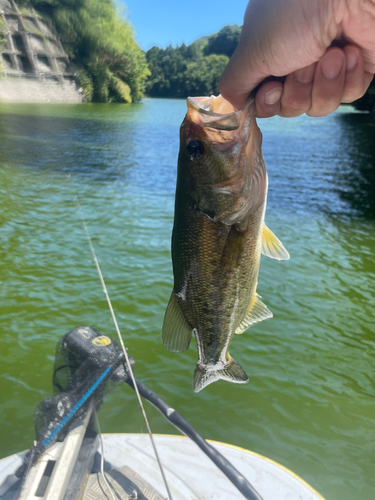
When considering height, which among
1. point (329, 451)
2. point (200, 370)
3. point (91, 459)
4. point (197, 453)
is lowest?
point (329, 451)

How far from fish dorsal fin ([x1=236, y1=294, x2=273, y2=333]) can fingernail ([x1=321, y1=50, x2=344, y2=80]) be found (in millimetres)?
1029

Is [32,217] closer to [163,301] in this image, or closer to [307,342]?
[163,301]

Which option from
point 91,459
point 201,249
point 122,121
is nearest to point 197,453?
point 91,459

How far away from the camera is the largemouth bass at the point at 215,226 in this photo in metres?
1.59

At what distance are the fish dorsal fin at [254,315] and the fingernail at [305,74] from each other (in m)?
1.00

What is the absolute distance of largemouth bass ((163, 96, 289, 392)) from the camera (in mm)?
1591

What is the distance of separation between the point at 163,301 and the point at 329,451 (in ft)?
13.0

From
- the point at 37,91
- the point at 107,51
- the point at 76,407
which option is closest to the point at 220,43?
the point at 107,51

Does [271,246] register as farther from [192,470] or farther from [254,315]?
[192,470]

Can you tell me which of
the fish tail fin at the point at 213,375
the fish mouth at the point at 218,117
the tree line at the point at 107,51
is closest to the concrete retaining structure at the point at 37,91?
the tree line at the point at 107,51

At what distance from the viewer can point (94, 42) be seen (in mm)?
59875

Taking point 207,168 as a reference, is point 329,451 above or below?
below

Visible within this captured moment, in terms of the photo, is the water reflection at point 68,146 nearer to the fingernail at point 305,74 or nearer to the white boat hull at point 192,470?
the white boat hull at point 192,470

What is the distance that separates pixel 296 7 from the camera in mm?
1328
